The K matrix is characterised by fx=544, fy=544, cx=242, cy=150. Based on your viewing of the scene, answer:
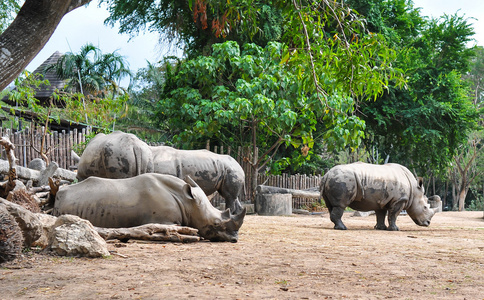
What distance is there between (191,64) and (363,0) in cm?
792

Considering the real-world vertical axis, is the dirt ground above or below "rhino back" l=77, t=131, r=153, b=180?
below

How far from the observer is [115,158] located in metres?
8.42

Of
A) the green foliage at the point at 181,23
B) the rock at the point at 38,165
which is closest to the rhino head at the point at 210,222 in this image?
the rock at the point at 38,165

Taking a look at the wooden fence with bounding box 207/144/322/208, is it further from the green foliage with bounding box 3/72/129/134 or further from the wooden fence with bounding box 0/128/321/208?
the green foliage with bounding box 3/72/129/134

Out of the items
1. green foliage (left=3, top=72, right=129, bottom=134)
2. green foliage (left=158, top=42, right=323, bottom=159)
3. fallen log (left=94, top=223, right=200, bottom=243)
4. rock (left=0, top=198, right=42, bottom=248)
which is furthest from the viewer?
green foliage (left=158, top=42, right=323, bottom=159)

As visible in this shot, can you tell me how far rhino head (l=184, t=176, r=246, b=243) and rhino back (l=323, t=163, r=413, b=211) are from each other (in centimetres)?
391

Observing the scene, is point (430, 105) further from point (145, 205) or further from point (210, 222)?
point (145, 205)

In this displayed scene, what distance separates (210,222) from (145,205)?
832 millimetres

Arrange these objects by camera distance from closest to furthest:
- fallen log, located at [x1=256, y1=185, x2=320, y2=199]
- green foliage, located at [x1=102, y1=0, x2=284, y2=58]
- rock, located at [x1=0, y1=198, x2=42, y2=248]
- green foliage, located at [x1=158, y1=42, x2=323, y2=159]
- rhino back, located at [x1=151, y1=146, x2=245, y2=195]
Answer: rock, located at [x1=0, y1=198, x2=42, y2=248]
rhino back, located at [x1=151, y1=146, x2=245, y2=195]
green foliage, located at [x1=158, y1=42, x2=323, y2=159]
fallen log, located at [x1=256, y1=185, x2=320, y2=199]
green foliage, located at [x1=102, y1=0, x2=284, y2=58]

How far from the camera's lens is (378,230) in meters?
10.6

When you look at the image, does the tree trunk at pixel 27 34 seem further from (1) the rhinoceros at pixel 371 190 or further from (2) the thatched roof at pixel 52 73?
(2) the thatched roof at pixel 52 73

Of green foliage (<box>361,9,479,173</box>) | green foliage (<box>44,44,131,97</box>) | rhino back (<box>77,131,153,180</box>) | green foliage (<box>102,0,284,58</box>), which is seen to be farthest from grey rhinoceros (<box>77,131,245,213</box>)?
green foliage (<box>44,44,131,97</box>)

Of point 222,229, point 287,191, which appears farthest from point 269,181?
point 222,229

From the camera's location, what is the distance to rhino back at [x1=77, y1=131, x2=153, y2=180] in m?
8.43
